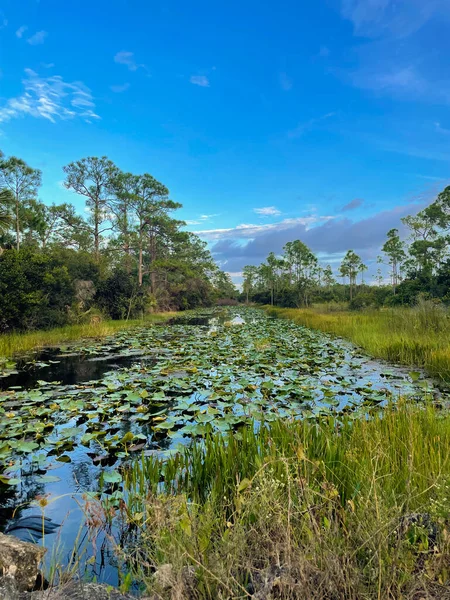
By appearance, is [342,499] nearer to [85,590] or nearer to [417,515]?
[417,515]

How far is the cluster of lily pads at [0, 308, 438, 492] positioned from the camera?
3.90m

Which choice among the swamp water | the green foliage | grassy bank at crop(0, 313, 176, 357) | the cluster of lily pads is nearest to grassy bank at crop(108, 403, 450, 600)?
the swamp water

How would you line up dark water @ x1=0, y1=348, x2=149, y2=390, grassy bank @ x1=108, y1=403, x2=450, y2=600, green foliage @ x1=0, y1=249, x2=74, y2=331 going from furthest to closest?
1. green foliage @ x1=0, y1=249, x2=74, y2=331
2. dark water @ x1=0, y1=348, x2=149, y2=390
3. grassy bank @ x1=108, y1=403, x2=450, y2=600

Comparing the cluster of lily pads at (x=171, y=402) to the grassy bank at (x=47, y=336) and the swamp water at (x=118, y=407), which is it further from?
the grassy bank at (x=47, y=336)

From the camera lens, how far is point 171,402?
5.60 meters

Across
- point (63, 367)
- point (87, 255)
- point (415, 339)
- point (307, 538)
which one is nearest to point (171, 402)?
point (307, 538)

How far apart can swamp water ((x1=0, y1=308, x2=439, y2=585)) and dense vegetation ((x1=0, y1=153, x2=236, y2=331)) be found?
4.19 m

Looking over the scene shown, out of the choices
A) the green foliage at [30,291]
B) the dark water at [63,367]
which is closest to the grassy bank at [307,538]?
the dark water at [63,367]

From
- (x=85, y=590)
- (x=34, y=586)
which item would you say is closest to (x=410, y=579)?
(x=85, y=590)

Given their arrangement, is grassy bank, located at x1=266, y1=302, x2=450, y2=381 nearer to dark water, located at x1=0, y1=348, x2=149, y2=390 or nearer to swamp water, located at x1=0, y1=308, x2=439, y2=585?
swamp water, located at x1=0, y1=308, x2=439, y2=585

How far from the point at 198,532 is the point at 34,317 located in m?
13.4

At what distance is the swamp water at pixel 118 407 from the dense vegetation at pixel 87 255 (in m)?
4.19

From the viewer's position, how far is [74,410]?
503cm

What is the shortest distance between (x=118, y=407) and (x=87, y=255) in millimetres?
16596
